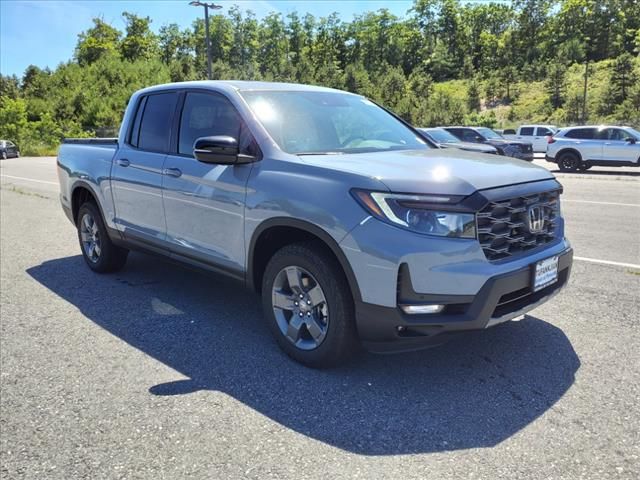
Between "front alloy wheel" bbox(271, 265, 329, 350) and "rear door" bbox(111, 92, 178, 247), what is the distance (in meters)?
1.48

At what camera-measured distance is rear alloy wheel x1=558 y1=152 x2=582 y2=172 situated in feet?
65.1

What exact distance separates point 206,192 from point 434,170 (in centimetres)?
170

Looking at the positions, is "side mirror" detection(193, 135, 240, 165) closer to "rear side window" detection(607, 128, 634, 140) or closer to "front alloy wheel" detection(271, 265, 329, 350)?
"front alloy wheel" detection(271, 265, 329, 350)

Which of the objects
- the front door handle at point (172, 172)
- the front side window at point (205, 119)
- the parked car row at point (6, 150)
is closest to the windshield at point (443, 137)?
the front side window at point (205, 119)

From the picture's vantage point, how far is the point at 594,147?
19.4 m

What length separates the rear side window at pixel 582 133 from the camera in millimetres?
19625

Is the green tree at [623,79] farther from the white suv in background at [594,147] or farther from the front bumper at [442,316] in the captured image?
the front bumper at [442,316]

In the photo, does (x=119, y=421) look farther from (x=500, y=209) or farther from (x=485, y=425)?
(x=500, y=209)

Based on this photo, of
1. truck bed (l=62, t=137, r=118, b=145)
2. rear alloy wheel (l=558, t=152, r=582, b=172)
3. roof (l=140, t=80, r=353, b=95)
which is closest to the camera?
roof (l=140, t=80, r=353, b=95)

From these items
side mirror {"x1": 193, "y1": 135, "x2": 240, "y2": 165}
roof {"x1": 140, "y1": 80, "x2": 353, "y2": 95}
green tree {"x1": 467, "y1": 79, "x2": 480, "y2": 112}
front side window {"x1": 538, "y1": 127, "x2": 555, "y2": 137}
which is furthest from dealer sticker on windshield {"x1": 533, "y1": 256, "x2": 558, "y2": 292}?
green tree {"x1": 467, "y1": 79, "x2": 480, "y2": 112}

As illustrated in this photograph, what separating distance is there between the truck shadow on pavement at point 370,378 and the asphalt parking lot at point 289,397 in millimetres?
12

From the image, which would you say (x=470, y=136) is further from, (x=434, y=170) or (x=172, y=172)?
(x=434, y=170)

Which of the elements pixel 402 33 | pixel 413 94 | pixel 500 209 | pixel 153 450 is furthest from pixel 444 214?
pixel 402 33

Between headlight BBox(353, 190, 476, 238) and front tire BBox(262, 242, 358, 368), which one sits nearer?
headlight BBox(353, 190, 476, 238)
